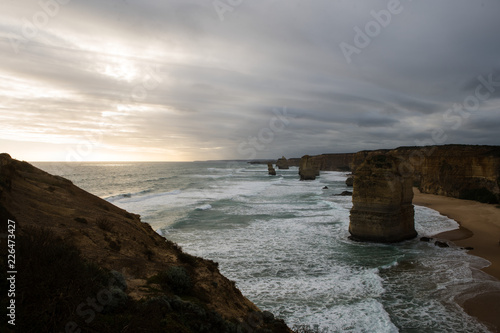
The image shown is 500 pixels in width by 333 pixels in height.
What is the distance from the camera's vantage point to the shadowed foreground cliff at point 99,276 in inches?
150

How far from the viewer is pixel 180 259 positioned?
785 cm

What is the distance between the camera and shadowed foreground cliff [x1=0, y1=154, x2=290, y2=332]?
3.82 meters

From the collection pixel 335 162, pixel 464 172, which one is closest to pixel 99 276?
pixel 464 172

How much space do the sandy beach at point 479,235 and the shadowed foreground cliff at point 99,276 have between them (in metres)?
7.56

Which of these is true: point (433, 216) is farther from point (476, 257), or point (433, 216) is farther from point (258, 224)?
point (258, 224)

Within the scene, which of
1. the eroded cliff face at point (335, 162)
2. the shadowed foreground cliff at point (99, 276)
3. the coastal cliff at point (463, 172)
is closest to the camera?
the shadowed foreground cliff at point (99, 276)

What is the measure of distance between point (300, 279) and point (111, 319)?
30.5ft

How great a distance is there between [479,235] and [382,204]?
23.5ft

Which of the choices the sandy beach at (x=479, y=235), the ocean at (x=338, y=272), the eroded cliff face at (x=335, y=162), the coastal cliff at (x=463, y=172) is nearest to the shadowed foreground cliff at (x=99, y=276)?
the ocean at (x=338, y=272)

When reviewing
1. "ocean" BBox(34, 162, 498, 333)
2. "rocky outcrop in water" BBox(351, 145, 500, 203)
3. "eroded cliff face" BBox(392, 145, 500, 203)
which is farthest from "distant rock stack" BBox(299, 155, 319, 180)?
"ocean" BBox(34, 162, 498, 333)

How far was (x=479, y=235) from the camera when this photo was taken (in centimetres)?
1864

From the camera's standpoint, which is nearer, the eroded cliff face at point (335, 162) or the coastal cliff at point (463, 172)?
the coastal cliff at point (463, 172)

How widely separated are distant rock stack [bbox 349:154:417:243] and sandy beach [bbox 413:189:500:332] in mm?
3101

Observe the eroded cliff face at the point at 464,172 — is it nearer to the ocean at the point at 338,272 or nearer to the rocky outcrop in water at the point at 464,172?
the rocky outcrop in water at the point at 464,172
